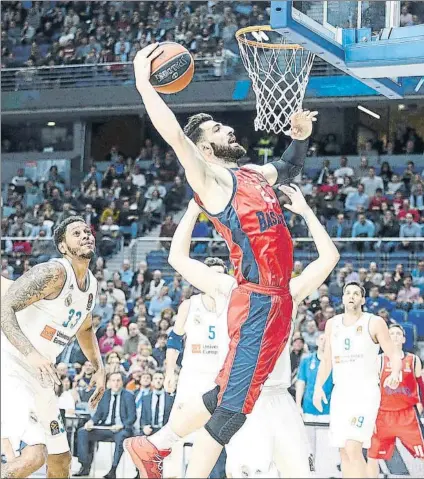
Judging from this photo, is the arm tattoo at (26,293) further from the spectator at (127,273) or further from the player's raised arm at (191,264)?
the spectator at (127,273)

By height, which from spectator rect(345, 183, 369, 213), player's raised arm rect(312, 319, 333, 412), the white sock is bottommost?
spectator rect(345, 183, 369, 213)

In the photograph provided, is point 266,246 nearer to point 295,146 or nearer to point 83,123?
point 295,146

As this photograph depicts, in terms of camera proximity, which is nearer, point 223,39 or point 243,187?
point 243,187

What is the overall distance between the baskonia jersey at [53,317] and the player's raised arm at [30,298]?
0.06 meters

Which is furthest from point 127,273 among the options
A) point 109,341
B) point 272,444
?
point 272,444

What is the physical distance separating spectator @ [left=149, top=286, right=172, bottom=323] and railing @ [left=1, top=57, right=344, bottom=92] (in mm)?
4513

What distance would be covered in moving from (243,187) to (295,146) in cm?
75

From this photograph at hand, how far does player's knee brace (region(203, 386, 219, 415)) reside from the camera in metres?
6.66

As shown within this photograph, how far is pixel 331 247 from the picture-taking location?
23.6 feet

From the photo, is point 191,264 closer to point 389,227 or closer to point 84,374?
point 84,374

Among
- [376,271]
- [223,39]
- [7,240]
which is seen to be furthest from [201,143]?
[223,39]

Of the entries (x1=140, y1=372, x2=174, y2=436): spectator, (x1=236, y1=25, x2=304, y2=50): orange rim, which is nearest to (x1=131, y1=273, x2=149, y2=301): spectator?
(x1=140, y1=372, x2=174, y2=436): spectator

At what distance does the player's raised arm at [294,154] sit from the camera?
7270mm

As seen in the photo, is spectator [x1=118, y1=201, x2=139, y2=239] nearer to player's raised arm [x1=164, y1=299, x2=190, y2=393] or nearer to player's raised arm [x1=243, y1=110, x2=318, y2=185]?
player's raised arm [x1=164, y1=299, x2=190, y2=393]
